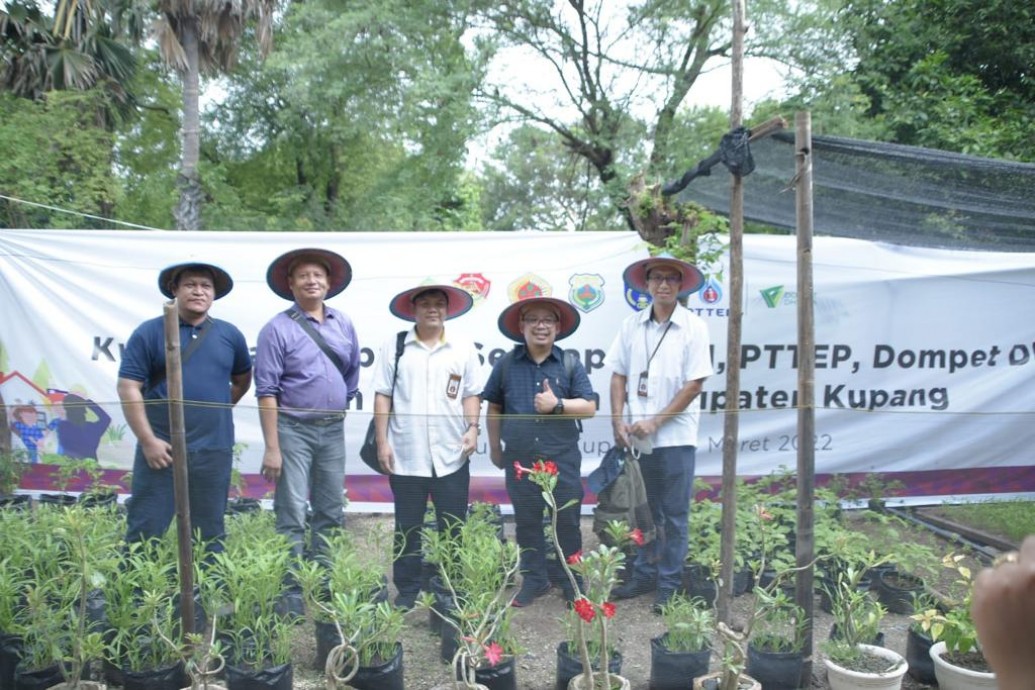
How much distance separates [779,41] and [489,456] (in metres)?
7.62

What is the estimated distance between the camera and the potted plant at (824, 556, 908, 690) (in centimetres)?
320

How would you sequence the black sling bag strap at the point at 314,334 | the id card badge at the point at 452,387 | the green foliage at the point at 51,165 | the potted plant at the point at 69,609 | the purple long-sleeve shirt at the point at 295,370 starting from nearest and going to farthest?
the potted plant at the point at 69,609 → the purple long-sleeve shirt at the point at 295,370 → the black sling bag strap at the point at 314,334 → the id card badge at the point at 452,387 → the green foliage at the point at 51,165

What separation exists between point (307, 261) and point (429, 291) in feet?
1.99

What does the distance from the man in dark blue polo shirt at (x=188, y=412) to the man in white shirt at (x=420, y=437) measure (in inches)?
26.4

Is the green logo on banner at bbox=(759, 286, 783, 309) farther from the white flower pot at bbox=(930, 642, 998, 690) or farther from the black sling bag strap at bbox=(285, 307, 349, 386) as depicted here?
the black sling bag strap at bbox=(285, 307, 349, 386)

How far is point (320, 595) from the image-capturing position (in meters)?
3.37

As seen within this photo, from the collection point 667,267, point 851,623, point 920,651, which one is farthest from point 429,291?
point 920,651

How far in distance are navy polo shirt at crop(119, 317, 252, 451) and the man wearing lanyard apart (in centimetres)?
166

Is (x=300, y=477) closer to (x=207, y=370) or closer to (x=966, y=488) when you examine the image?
(x=207, y=370)

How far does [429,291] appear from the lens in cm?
420

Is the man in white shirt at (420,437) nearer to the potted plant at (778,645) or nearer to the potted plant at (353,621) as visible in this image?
the potted plant at (353,621)

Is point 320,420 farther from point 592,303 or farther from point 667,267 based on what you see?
point 592,303

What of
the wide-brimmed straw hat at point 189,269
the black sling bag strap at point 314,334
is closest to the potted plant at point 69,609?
the wide-brimmed straw hat at point 189,269

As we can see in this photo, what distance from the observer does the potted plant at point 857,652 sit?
3.20 meters
